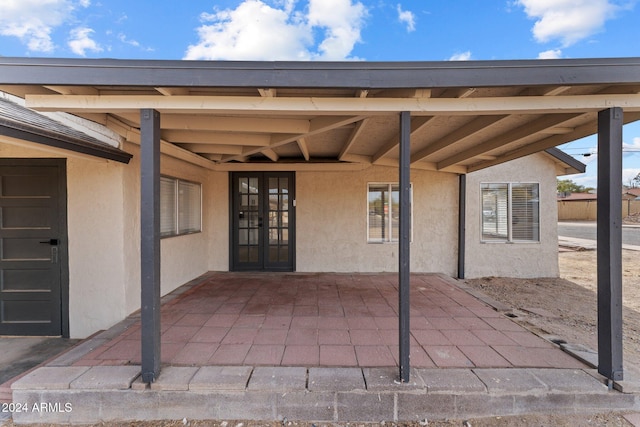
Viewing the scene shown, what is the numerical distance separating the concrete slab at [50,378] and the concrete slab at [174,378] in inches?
24.0

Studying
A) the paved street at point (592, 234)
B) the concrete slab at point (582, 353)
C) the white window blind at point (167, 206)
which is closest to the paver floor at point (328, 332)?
the concrete slab at point (582, 353)

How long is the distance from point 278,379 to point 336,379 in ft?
1.41

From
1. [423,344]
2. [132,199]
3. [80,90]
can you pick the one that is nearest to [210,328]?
[132,199]

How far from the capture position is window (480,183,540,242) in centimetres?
608

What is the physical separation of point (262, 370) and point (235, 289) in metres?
2.43

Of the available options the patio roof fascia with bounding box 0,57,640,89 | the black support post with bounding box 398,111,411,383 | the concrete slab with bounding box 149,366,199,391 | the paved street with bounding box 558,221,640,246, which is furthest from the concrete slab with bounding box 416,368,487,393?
the paved street with bounding box 558,221,640,246

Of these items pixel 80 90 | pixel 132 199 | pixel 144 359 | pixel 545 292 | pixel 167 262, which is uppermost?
pixel 80 90

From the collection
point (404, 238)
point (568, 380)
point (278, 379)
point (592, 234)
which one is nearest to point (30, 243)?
point (278, 379)

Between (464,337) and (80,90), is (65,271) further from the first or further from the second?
(464,337)

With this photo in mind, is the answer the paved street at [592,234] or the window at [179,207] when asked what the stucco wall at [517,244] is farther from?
the paved street at [592,234]

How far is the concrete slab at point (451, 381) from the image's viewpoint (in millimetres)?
2070

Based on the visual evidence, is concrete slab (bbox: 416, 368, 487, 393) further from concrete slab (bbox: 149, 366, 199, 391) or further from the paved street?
the paved street

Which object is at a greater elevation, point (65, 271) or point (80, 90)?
point (80, 90)

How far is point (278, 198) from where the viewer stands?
579 centimetres
